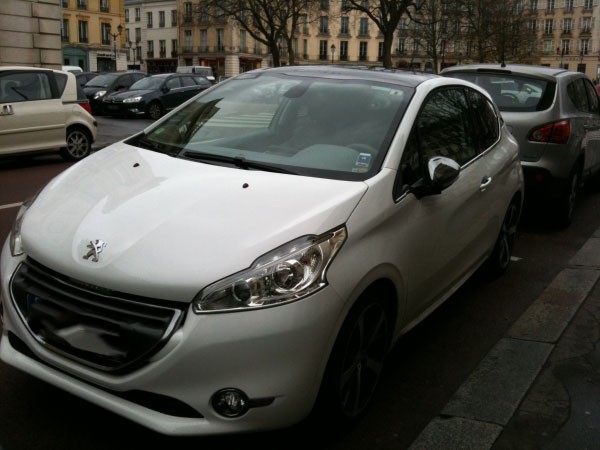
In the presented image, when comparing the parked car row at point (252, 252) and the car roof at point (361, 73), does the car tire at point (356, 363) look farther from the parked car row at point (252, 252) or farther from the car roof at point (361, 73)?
the car roof at point (361, 73)

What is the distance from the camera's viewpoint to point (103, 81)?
2531 centimetres

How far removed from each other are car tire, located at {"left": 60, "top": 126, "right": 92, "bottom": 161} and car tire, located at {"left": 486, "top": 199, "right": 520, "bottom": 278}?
820cm

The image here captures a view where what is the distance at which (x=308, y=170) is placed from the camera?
10.8ft

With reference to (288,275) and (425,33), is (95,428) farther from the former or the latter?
(425,33)

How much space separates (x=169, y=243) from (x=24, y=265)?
2.28ft

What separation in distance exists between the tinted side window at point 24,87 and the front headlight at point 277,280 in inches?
359

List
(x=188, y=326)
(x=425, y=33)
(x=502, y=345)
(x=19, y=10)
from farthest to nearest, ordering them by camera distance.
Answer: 1. (x=425, y=33)
2. (x=19, y=10)
3. (x=502, y=345)
4. (x=188, y=326)

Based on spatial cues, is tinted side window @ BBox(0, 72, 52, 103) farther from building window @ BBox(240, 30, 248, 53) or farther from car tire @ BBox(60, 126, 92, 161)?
building window @ BBox(240, 30, 248, 53)

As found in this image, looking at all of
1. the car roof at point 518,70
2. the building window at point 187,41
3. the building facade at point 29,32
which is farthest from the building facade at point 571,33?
the car roof at point 518,70

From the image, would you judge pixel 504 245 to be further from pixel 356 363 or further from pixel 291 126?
pixel 356 363

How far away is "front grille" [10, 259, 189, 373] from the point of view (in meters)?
2.46

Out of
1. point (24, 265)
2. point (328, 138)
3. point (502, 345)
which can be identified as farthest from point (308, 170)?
point (502, 345)

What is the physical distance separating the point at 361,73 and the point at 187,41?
297 feet

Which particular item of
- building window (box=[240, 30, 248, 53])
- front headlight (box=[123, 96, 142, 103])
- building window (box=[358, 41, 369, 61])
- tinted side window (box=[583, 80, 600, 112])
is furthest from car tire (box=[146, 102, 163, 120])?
building window (box=[358, 41, 369, 61])
